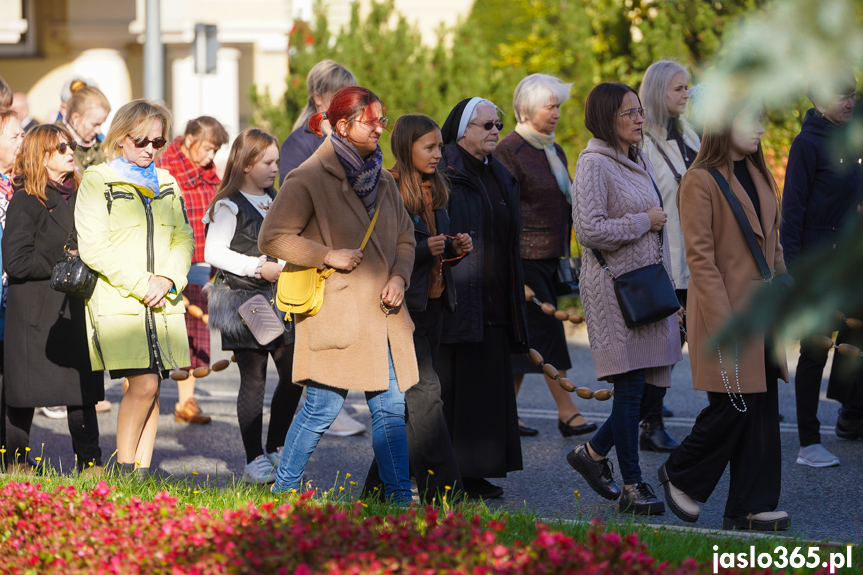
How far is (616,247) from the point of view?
197 inches

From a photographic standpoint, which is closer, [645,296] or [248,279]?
[645,296]

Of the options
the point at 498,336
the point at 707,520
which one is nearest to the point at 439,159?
the point at 498,336

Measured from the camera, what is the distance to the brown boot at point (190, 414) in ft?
23.9

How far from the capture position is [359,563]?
321 centimetres

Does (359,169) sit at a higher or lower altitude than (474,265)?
higher

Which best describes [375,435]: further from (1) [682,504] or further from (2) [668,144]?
(2) [668,144]

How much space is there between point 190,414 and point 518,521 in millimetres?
3719

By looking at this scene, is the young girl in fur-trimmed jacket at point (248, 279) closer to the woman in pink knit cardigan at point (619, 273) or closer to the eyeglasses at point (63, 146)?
the eyeglasses at point (63, 146)

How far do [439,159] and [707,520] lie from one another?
7.01 feet

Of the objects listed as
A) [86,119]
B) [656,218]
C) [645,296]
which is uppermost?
[86,119]

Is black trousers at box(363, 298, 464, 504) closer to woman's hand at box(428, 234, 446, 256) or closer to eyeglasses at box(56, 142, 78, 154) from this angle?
woman's hand at box(428, 234, 446, 256)

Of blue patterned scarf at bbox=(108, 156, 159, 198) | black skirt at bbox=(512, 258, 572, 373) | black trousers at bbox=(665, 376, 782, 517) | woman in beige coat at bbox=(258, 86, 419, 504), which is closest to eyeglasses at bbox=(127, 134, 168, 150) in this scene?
blue patterned scarf at bbox=(108, 156, 159, 198)

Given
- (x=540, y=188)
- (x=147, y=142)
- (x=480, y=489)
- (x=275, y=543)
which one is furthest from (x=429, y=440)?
(x=540, y=188)

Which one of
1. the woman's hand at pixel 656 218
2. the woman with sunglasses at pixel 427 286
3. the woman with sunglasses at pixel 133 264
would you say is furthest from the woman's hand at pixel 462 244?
the woman with sunglasses at pixel 133 264
